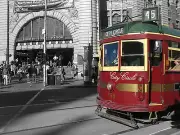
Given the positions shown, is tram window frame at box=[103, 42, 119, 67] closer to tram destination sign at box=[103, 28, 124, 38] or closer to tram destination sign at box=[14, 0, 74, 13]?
tram destination sign at box=[103, 28, 124, 38]

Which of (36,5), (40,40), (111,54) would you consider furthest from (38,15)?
(111,54)

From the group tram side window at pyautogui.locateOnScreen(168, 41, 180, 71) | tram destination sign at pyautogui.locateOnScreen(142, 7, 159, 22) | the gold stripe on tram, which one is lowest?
the gold stripe on tram

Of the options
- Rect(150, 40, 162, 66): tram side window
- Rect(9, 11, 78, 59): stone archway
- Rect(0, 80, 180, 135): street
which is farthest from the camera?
Rect(9, 11, 78, 59): stone archway

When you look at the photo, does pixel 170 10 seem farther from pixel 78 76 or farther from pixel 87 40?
pixel 78 76

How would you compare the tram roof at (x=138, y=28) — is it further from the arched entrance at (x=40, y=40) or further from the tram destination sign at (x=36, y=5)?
the tram destination sign at (x=36, y=5)

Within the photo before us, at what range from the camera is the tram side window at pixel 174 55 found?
42.9ft

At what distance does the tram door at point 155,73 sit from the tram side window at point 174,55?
604 millimetres

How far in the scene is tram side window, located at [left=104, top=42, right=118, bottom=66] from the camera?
12945 millimetres

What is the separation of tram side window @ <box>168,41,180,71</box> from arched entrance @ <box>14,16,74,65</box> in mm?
44153

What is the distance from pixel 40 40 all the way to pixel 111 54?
47158 millimetres

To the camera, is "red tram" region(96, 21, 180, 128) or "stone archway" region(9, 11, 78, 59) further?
"stone archway" region(9, 11, 78, 59)

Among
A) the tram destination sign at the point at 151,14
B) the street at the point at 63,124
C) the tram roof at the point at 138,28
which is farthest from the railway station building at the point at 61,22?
the tram destination sign at the point at 151,14

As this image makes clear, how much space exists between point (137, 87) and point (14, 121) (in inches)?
167

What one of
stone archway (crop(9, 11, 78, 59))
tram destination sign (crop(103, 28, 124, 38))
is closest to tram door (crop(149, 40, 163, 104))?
tram destination sign (crop(103, 28, 124, 38))
